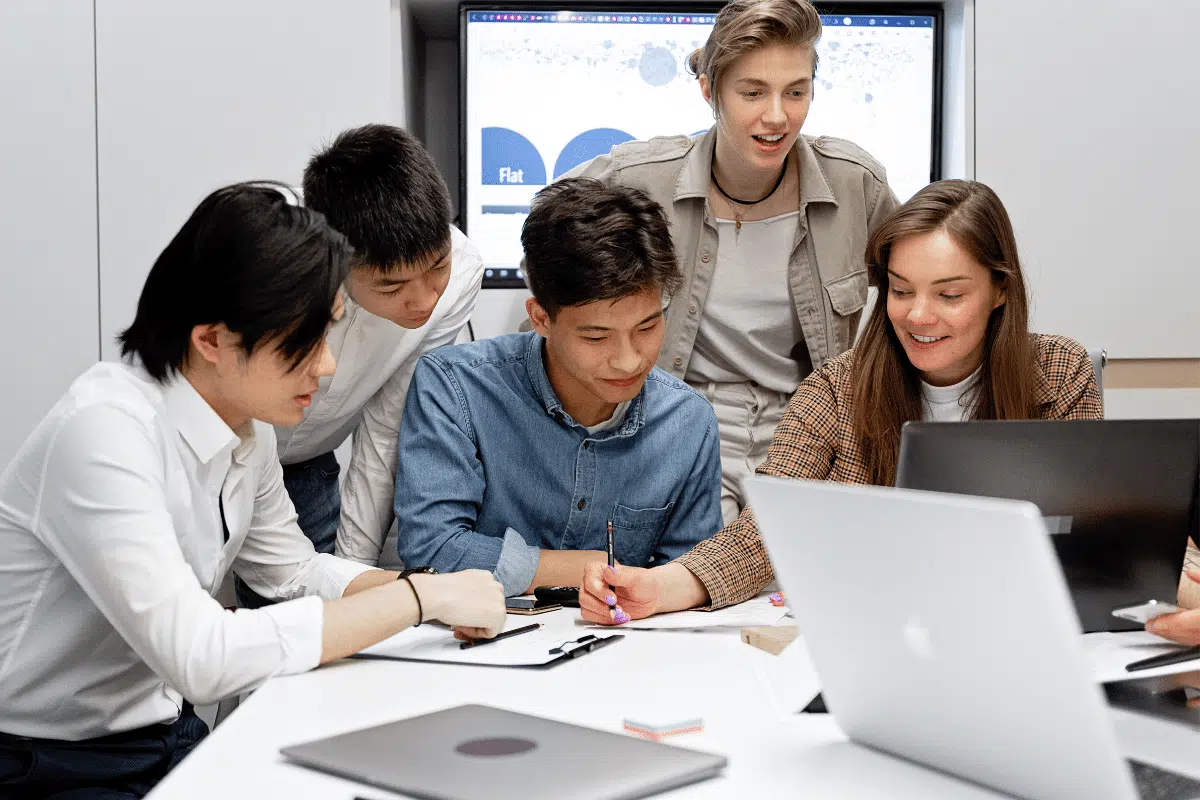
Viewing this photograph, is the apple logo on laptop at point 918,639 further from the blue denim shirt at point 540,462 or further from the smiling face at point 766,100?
the smiling face at point 766,100

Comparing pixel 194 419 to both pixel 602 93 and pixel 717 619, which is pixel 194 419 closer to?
pixel 717 619

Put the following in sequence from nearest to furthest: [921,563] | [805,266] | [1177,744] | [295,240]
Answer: [921,563] < [1177,744] < [295,240] < [805,266]

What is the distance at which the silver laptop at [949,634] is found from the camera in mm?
685

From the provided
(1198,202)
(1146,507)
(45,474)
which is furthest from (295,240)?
(1198,202)

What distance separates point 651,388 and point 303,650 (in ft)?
2.76

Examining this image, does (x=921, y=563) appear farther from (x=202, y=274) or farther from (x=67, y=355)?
(x=67, y=355)

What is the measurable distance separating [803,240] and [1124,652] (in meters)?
1.23

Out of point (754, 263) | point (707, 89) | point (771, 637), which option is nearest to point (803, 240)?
point (754, 263)

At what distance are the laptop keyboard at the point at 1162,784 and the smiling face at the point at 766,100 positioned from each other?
4.92 ft

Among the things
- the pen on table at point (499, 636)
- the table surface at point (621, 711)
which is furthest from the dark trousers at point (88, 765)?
the pen on table at point (499, 636)

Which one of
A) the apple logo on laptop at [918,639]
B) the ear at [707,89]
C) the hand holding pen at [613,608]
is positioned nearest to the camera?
the apple logo on laptop at [918,639]

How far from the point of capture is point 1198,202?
274 cm

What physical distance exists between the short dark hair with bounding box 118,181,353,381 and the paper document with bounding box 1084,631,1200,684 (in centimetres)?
88

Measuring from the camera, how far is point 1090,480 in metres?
1.18
